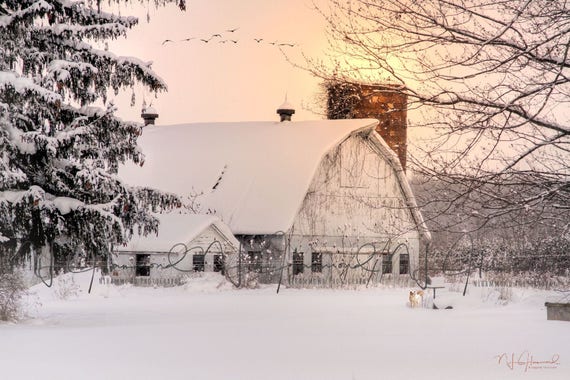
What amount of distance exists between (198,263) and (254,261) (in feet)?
6.59

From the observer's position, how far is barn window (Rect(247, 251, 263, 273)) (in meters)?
30.2

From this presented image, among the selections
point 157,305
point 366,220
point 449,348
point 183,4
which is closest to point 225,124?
point 366,220

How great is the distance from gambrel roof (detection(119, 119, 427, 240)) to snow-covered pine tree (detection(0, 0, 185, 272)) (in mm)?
15550

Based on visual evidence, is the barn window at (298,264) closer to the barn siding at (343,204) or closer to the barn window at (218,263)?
the barn siding at (343,204)

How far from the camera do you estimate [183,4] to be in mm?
15781

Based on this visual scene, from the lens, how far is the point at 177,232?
30.4 meters

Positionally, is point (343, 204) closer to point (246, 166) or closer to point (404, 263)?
point (246, 166)

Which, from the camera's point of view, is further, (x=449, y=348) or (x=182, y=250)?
(x=182, y=250)

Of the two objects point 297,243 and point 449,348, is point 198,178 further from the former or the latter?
point 449,348

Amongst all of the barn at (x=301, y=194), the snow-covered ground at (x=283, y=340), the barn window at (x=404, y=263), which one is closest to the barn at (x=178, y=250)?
the barn at (x=301, y=194)

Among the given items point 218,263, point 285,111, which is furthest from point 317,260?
point 285,111

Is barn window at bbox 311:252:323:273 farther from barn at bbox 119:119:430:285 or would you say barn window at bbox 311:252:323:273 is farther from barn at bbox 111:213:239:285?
barn at bbox 111:213:239:285

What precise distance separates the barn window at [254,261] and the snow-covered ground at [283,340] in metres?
6.17

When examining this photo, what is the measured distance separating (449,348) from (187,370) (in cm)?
434
